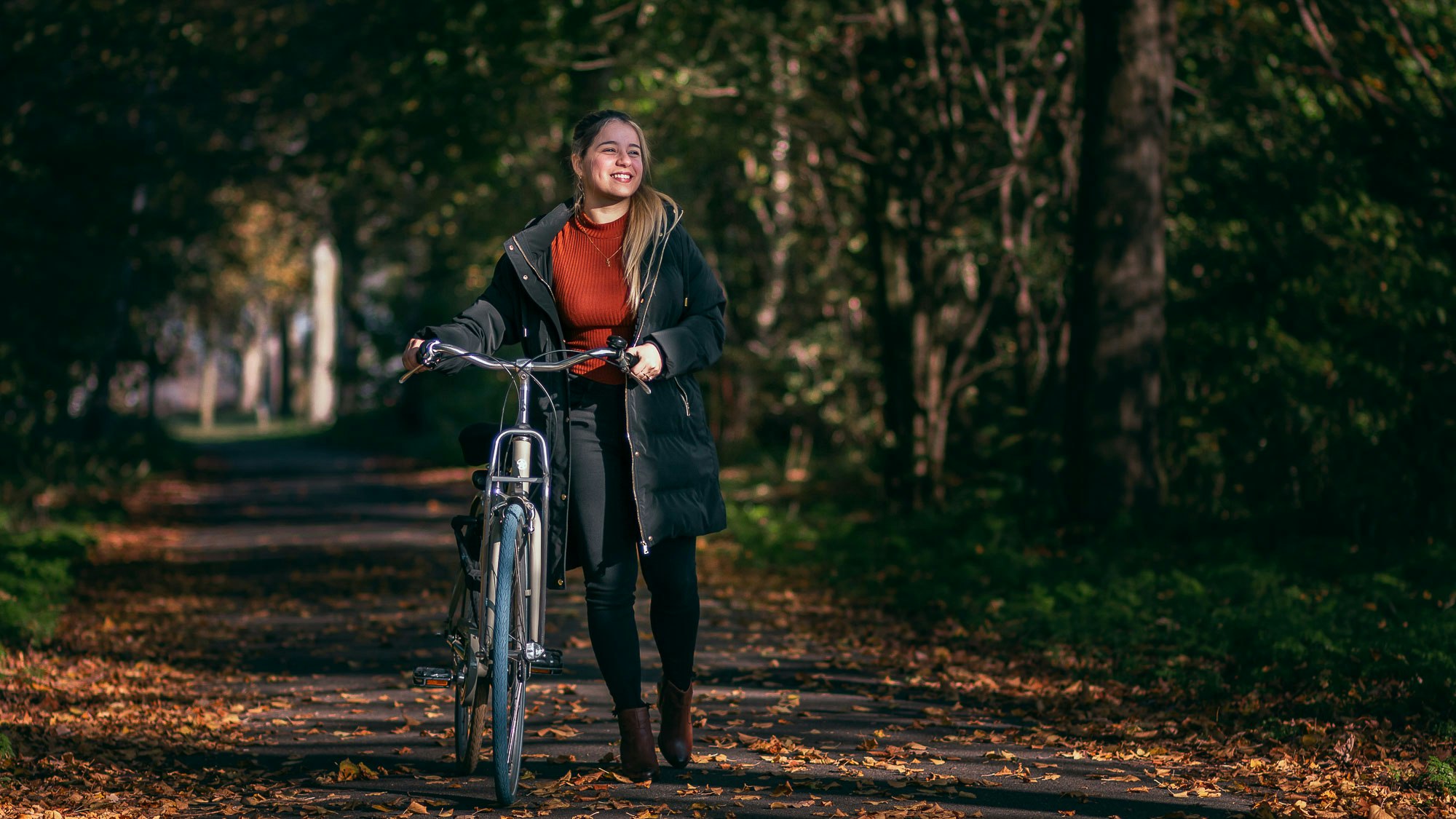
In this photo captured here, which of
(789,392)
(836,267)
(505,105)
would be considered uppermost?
(505,105)

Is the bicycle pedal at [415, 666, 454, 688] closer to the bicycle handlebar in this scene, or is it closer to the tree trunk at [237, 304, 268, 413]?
the bicycle handlebar

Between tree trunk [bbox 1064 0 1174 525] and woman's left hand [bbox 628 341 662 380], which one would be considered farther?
tree trunk [bbox 1064 0 1174 525]

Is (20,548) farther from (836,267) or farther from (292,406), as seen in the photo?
(292,406)

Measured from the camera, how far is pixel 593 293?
17.1 feet

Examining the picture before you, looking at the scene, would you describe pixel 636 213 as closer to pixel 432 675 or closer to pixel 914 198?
pixel 432 675

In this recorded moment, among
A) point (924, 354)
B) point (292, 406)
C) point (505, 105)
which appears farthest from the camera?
point (292, 406)

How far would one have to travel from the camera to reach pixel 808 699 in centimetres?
718

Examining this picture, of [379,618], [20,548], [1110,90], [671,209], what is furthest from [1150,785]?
[20,548]

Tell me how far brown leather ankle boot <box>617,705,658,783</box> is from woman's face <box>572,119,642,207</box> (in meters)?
1.71

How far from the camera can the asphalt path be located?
513 cm

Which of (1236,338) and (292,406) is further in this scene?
(292,406)

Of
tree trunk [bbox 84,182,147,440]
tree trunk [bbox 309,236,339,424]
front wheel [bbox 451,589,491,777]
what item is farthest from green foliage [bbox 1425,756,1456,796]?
tree trunk [bbox 309,236,339,424]

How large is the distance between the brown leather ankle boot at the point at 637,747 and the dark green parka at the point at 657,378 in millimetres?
508

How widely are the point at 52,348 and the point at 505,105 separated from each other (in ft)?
19.2
